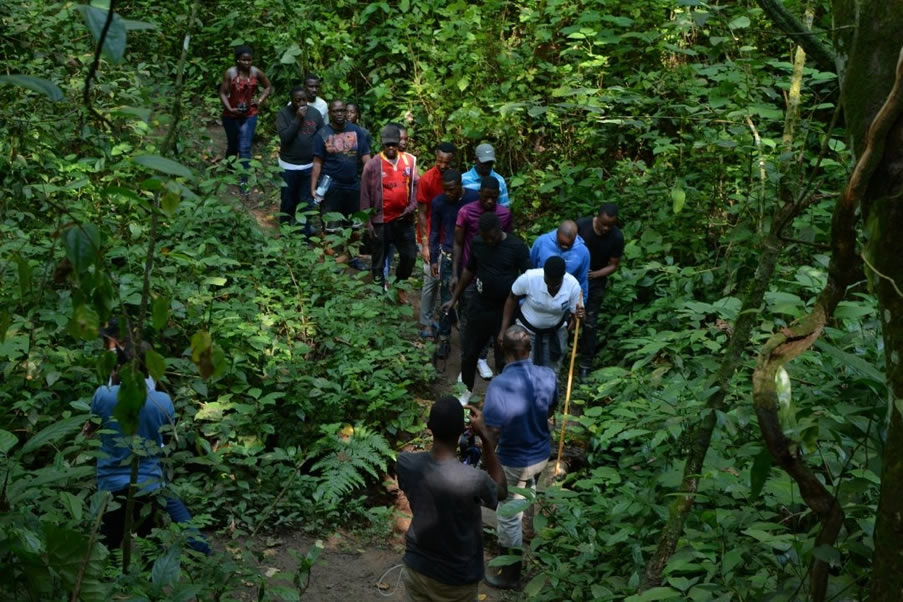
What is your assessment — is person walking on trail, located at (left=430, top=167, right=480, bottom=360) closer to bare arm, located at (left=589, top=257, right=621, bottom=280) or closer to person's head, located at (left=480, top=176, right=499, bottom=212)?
person's head, located at (left=480, top=176, right=499, bottom=212)

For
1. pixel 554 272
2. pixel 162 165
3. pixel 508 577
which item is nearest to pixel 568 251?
pixel 554 272

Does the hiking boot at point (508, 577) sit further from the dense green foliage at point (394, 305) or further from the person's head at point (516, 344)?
the person's head at point (516, 344)

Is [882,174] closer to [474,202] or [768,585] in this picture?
[768,585]

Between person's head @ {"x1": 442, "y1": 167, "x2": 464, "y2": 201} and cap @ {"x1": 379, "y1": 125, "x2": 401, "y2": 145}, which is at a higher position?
cap @ {"x1": 379, "y1": 125, "x2": 401, "y2": 145}

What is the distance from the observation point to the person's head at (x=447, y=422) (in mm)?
4805

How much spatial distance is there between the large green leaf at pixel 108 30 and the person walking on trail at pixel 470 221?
6.55m

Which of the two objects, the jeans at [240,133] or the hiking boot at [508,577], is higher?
the jeans at [240,133]

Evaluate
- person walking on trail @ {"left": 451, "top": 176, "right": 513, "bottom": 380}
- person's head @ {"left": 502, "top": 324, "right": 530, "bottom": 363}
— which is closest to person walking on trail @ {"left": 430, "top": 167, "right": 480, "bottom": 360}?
person walking on trail @ {"left": 451, "top": 176, "right": 513, "bottom": 380}

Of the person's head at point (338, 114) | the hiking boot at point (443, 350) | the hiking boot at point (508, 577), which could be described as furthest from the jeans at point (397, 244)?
the hiking boot at point (508, 577)

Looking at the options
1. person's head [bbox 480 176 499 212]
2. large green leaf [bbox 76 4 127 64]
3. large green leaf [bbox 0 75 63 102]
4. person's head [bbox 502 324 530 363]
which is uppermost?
large green leaf [bbox 76 4 127 64]

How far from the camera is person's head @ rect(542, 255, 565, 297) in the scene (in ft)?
25.6

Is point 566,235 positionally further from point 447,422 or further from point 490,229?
point 447,422

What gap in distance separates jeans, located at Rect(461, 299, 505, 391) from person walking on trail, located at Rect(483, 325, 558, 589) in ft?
6.21

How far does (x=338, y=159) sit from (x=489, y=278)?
3.07 metres
